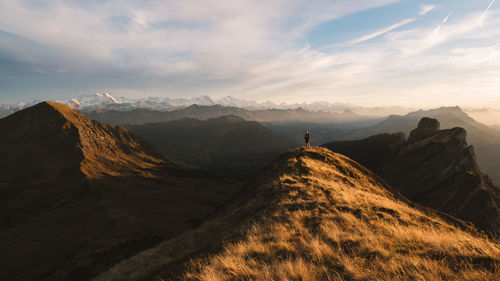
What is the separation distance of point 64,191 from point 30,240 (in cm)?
5039

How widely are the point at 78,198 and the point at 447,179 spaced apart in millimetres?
147035

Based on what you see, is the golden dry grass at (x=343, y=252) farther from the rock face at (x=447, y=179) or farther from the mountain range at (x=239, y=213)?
the rock face at (x=447, y=179)

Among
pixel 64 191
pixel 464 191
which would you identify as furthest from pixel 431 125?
pixel 64 191

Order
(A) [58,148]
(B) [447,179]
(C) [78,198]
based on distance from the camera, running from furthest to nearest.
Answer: (A) [58,148], (C) [78,198], (B) [447,179]

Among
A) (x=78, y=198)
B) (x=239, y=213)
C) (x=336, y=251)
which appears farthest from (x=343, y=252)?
(x=78, y=198)

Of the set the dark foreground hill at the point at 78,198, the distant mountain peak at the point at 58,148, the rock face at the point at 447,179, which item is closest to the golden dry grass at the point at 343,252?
the dark foreground hill at the point at 78,198

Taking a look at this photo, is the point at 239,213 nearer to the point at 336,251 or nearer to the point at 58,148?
the point at 336,251

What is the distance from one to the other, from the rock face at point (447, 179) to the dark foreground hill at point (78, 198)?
7669 cm

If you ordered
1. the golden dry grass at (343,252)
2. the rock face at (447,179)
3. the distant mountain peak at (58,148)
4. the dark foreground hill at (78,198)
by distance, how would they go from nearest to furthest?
the golden dry grass at (343,252)
the dark foreground hill at (78,198)
the rock face at (447,179)
the distant mountain peak at (58,148)

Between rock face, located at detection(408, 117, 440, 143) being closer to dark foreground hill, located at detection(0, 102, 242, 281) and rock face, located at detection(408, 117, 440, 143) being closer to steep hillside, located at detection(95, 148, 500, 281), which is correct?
dark foreground hill, located at detection(0, 102, 242, 281)

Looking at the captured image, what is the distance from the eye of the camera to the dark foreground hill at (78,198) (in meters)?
50.1

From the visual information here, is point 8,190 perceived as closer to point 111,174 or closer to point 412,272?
point 111,174

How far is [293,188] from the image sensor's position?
18.2 m

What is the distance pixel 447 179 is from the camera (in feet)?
237
